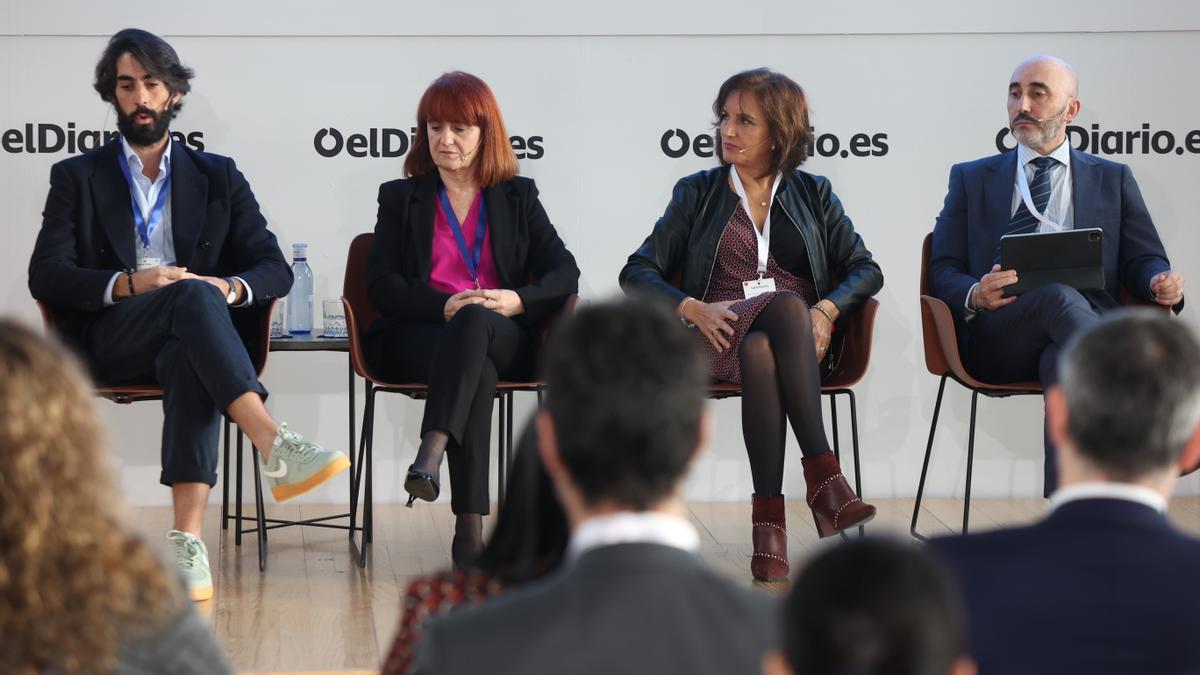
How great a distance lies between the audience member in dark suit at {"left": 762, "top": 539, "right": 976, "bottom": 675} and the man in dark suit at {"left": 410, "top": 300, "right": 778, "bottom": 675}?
17cm

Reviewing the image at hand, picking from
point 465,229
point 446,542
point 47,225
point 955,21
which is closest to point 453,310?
point 465,229

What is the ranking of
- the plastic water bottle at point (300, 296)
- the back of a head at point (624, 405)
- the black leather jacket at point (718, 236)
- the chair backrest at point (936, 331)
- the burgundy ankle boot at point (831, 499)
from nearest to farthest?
the back of a head at point (624, 405) < the burgundy ankle boot at point (831, 499) < the chair backrest at point (936, 331) < the black leather jacket at point (718, 236) < the plastic water bottle at point (300, 296)

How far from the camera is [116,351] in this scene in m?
3.79

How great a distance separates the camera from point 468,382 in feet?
12.5

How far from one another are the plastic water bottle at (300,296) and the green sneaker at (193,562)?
1310 mm

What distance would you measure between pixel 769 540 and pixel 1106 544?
98.3 inches

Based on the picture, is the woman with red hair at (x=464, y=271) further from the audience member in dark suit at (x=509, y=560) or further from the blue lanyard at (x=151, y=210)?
the audience member in dark suit at (x=509, y=560)

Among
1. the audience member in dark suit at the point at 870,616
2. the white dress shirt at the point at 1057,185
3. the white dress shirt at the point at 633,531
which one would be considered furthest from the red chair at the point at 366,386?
the audience member in dark suit at the point at 870,616

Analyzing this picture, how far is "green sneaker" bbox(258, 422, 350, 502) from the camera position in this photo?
341cm

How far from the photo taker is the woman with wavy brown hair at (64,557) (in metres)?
1.17

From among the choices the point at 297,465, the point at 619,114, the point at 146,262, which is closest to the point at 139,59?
the point at 146,262

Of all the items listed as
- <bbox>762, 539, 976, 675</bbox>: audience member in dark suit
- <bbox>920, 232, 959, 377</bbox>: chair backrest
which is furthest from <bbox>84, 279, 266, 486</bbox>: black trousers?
<bbox>762, 539, 976, 675</bbox>: audience member in dark suit

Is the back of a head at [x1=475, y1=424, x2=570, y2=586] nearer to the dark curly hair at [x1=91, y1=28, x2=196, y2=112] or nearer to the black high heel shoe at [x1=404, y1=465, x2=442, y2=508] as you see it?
the black high heel shoe at [x1=404, y1=465, x2=442, y2=508]

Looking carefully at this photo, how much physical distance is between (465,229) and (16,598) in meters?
A: 3.18
